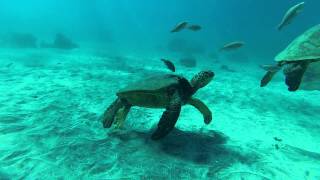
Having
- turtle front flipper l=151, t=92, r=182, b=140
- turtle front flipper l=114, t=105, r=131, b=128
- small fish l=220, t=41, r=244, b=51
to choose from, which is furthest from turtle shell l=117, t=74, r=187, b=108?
small fish l=220, t=41, r=244, b=51

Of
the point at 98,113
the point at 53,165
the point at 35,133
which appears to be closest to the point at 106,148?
the point at 53,165

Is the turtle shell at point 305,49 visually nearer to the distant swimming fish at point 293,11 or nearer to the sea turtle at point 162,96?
the sea turtle at point 162,96

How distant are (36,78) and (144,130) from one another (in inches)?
231

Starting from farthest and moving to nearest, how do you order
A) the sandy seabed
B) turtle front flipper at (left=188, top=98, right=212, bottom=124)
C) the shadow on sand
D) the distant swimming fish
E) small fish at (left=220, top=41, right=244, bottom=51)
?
small fish at (left=220, top=41, right=244, bottom=51), the distant swimming fish, turtle front flipper at (left=188, top=98, right=212, bottom=124), the shadow on sand, the sandy seabed

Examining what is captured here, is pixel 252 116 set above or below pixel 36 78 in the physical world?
below

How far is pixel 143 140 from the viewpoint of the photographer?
5.52 meters

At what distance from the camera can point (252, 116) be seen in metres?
7.97

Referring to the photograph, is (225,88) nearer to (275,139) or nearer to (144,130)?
(275,139)

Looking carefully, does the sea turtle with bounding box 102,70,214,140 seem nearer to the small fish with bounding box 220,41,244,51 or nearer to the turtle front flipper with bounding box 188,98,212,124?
the turtle front flipper with bounding box 188,98,212,124

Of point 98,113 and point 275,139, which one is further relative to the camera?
point 98,113

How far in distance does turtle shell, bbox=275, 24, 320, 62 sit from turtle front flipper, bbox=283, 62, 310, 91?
159mm

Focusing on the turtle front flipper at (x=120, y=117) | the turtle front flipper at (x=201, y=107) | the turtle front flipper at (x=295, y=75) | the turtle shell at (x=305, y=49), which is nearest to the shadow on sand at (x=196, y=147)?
the turtle front flipper at (x=120, y=117)

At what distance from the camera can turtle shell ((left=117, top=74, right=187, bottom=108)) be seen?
4.97 m

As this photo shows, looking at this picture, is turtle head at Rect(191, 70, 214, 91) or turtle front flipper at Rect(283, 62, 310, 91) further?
turtle front flipper at Rect(283, 62, 310, 91)
